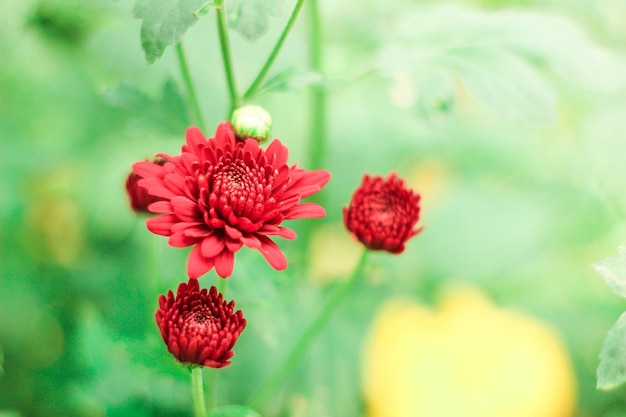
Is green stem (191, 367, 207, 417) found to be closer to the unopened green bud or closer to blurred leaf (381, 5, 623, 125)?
the unopened green bud

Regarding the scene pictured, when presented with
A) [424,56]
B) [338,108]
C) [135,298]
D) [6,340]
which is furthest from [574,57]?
[6,340]

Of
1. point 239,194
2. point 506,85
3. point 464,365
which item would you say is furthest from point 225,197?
point 464,365

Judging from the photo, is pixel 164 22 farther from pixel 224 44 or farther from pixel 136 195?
pixel 136 195

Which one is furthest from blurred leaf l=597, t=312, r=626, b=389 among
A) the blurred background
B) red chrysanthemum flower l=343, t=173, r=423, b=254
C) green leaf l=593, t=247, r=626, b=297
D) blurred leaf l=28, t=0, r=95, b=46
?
blurred leaf l=28, t=0, r=95, b=46

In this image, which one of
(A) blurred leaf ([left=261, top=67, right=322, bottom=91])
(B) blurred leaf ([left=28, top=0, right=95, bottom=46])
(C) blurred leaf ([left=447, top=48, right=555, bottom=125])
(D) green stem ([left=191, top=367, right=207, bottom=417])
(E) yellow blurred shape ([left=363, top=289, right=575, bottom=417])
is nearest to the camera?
(D) green stem ([left=191, top=367, right=207, bottom=417])

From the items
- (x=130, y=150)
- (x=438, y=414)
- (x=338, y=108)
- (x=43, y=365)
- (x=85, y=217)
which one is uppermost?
(x=338, y=108)

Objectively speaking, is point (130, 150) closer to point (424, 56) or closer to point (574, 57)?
point (424, 56)
